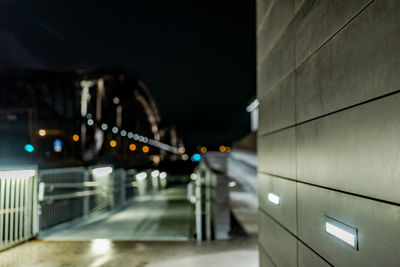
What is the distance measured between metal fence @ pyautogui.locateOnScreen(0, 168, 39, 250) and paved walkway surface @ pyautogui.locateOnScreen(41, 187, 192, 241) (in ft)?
1.62

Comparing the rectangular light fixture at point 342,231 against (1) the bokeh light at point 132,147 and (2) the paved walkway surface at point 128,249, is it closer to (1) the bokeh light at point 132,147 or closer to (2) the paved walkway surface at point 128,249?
(2) the paved walkway surface at point 128,249

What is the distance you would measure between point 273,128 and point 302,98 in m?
1.23

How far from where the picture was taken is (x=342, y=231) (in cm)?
268

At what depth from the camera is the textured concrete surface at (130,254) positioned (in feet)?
20.9

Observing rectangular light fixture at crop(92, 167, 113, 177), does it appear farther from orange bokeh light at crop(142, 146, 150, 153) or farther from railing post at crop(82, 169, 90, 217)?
orange bokeh light at crop(142, 146, 150, 153)

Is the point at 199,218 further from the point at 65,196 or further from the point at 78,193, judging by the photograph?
the point at 78,193

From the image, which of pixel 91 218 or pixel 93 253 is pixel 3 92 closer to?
pixel 91 218

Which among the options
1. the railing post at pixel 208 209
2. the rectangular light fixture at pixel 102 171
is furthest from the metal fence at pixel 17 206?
the railing post at pixel 208 209

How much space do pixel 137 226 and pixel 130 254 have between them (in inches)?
113

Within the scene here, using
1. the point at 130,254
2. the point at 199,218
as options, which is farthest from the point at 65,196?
the point at 199,218

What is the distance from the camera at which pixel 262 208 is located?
5488mm

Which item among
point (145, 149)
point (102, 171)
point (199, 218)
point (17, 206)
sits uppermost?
point (145, 149)

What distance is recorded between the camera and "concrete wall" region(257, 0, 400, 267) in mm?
2141

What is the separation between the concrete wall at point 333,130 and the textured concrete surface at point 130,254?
5.91ft
